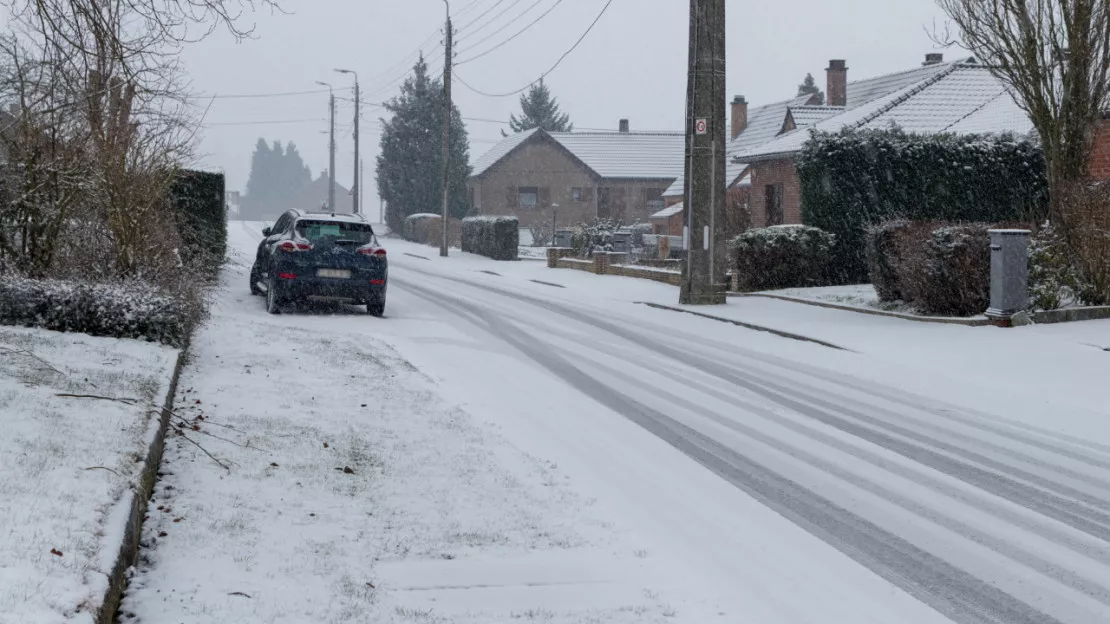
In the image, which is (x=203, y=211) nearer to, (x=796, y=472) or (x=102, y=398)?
(x=102, y=398)

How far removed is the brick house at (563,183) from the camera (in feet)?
226

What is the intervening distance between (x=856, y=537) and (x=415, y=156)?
6334cm

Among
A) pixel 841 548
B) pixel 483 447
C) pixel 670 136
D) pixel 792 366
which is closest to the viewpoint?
pixel 841 548

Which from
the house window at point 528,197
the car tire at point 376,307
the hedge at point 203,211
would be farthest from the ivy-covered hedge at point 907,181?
the house window at point 528,197

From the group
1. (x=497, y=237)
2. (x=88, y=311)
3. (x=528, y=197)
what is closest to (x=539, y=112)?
(x=528, y=197)

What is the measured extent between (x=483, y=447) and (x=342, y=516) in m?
1.92

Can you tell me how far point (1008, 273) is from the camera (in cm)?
1510

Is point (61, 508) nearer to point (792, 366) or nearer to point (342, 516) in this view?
point (342, 516)

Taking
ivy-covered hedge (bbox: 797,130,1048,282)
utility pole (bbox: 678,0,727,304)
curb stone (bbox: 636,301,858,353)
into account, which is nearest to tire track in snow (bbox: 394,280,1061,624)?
curb stone (bbox: 636,301,858,353)

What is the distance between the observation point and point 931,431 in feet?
29.5

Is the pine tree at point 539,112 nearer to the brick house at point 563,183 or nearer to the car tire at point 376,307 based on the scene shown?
the brick house at point 563,183

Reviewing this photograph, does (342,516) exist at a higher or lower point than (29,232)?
lower

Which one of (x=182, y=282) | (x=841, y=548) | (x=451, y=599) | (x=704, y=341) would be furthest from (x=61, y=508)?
(x=704, y=341)

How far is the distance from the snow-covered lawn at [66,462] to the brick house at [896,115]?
2247 centimetres
